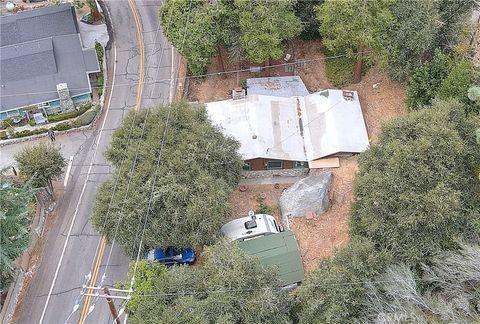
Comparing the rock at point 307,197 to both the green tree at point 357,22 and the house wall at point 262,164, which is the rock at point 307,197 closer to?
the house wall at point 262,164

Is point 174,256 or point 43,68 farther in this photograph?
point 43,68

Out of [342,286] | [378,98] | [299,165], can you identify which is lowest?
[342,286]

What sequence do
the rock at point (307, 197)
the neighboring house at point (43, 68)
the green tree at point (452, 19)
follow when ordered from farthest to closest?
1. the neighboring house at point (43, 68)
2. the green tree at point (452, 19)
3. the rock at point (307, 197)

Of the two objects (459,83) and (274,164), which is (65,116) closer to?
(274,164)

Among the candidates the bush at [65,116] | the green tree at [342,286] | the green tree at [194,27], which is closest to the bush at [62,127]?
the bush at [65,116]

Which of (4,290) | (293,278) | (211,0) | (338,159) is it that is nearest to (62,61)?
(211,0)

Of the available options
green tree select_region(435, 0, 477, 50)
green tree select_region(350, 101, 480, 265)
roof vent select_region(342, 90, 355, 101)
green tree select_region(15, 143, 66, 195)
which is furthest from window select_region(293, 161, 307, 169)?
green tree select_region(15, 143, 66, 195)

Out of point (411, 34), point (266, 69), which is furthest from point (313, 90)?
point (411, 34)
